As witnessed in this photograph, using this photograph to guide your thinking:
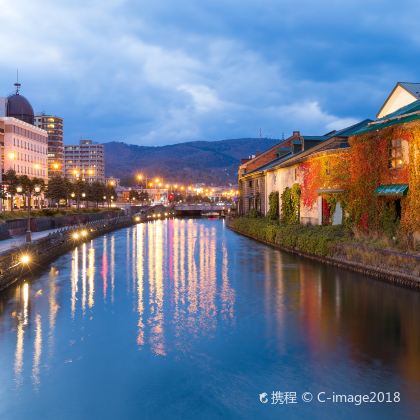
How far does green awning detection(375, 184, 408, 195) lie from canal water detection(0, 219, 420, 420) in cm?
545

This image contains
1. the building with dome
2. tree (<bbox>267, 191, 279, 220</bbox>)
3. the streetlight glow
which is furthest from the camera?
the building with dome

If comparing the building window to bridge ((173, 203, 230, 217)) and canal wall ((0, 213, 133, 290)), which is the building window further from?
bridge ((173, 203, 230, 217))


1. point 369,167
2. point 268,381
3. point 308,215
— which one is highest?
point 369,167

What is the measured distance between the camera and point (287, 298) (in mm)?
24516

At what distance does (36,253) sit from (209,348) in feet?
Answer: 73.3

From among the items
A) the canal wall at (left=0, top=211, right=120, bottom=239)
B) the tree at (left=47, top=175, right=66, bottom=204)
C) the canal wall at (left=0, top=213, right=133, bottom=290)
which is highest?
the tree at (left=47, top=175, right=66, bottom=204)

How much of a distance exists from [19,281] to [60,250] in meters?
16.2

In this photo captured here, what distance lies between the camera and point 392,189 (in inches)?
1207

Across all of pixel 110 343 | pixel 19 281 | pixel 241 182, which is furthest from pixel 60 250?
pixel 241 182

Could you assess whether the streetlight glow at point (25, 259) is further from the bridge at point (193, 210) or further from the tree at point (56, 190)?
the bridge at point (193, 210)

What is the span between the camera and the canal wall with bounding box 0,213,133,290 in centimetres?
2745

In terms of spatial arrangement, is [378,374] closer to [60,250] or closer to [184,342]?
[184,342]

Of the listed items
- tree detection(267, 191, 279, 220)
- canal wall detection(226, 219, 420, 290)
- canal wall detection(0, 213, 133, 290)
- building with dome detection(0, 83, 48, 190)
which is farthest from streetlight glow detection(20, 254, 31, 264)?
building with dome detection(0, 83, 48, 190)

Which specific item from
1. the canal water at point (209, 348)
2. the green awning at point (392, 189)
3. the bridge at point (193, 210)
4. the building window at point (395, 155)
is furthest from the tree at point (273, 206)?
the bridge at point (193, 210)
